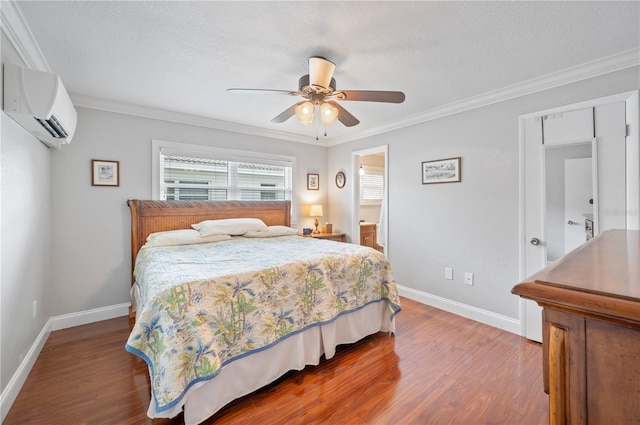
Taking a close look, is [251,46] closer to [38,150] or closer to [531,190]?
[38,150]

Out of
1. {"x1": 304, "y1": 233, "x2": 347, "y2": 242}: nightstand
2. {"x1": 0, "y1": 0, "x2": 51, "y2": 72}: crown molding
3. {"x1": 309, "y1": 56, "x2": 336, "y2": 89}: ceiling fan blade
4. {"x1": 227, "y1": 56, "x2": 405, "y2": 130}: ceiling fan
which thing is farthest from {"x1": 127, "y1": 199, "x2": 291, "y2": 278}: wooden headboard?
{"x1": 309, "y1": 56, "x2": 336, "y2": 89}: ceiling fan blade

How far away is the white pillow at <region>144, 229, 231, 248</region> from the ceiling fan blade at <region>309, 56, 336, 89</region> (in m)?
2.09

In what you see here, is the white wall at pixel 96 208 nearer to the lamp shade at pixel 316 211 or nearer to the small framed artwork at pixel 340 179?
the lamp shade at pixel 316 211

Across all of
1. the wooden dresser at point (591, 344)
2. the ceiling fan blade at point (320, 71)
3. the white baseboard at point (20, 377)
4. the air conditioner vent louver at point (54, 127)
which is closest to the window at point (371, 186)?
the ceiling fan blade at point (320, 71)

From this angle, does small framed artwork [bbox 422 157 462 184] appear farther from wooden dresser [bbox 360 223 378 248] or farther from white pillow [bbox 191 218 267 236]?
white pillow [bbox 191 218 267 236]

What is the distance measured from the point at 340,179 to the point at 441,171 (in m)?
1.80

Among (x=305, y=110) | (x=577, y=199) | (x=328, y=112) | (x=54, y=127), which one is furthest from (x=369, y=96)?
(x=54, y=127)

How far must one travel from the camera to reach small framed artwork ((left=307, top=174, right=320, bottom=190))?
4.81 m

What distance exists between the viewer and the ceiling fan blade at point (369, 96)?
2.07 meters

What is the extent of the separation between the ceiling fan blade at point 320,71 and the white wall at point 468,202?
1.89 m

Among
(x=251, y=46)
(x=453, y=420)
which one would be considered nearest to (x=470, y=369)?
(x=453, y=420)

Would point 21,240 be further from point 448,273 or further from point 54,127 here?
point 448,273

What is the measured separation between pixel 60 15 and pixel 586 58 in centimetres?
369

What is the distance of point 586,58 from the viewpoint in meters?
2.19
